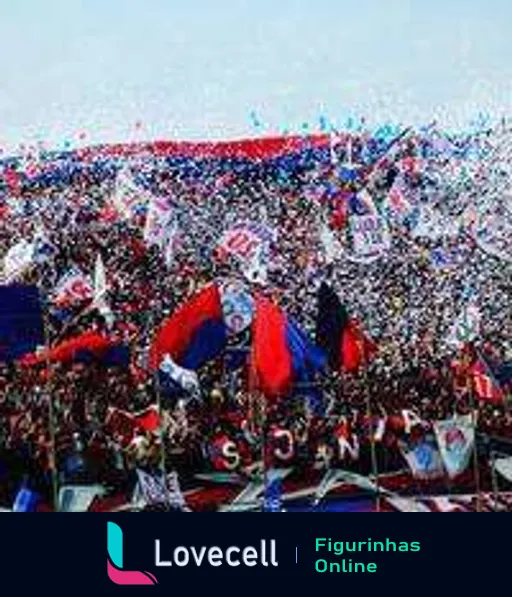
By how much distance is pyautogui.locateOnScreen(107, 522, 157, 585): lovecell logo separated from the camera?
21.5 feet

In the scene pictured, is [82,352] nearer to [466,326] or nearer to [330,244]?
[330,244]

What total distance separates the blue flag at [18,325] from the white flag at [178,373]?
98 cm

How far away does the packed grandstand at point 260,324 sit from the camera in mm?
10656

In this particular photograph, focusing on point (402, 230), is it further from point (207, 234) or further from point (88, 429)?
point (88, 429)

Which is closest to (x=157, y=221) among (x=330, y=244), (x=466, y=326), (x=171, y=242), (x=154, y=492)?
(x=171, y=242)

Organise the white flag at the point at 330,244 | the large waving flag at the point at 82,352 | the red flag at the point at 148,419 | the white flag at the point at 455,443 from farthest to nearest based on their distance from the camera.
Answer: the white flag at the point at 330,244 → the red flag at the point at 148,419 → the large waving flag at the point at 82,352 → the white flag at the point at 455,443

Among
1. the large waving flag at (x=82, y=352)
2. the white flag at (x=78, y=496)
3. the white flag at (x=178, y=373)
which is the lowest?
the white flag at (x=78, y=496)

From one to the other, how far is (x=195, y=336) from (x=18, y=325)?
1363 mm

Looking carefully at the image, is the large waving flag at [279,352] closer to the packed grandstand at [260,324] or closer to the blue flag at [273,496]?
the packed grandstand at [260,324]

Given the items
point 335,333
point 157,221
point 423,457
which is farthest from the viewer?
point 157,221

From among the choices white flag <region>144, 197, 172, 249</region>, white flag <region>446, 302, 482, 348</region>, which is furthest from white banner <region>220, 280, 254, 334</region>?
white flag <region>446, 302, 482, 348</region>

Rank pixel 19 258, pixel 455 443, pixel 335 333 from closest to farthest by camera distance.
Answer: pixel 335 333 → pixel 455 443 → pixel 19 258

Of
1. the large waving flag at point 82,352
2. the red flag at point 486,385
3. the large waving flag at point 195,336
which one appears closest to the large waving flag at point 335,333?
the large waving flag at point 195,336

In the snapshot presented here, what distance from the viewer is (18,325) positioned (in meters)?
10.3
